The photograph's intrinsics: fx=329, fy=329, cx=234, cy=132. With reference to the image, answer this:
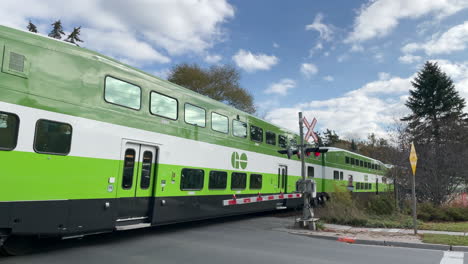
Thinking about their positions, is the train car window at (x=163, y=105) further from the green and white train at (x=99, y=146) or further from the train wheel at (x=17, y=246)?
the train wheel at (x=17, y=246)

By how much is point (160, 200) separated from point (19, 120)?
406 centimetres

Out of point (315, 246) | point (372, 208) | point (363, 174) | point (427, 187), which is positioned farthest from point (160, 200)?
point (363, 174)

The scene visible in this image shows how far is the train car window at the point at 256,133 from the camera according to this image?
1416 centimetres

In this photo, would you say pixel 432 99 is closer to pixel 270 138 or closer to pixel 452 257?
pixel 270 138

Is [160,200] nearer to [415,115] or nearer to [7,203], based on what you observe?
[7,203]

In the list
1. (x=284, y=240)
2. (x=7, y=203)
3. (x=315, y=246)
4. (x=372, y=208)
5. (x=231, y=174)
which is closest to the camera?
(x=7, y=203)

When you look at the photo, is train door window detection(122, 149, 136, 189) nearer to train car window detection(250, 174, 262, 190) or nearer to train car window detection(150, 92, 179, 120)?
train car window detection(150, 92, 179, 120)

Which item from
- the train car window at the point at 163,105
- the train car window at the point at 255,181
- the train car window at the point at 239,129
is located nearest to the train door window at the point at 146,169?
the train car window at the point at 163,105

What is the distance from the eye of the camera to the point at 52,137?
6672 mm

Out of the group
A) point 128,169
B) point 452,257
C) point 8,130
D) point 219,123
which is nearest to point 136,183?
point 128,169

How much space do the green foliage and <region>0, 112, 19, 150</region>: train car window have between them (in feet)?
115

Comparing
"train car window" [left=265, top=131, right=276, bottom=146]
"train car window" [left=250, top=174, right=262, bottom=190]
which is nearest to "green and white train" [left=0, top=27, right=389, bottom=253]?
"train car window" [left=250, top=174, right=262, bottom=190]

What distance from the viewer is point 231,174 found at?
1234 cm

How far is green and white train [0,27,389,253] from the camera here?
6.19 meters
